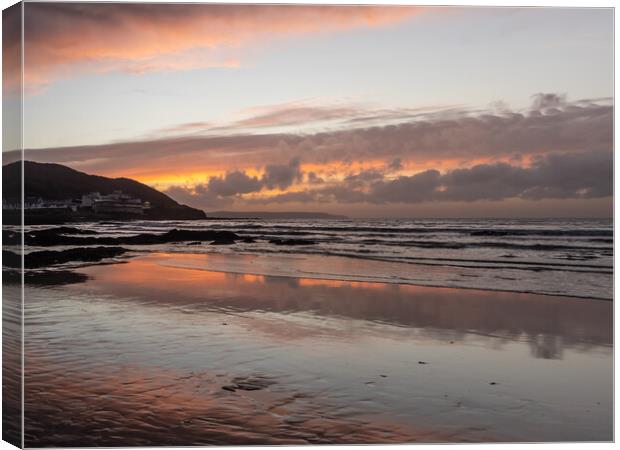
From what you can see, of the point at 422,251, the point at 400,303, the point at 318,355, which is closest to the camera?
the point at 318,355

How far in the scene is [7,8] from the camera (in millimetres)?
4492

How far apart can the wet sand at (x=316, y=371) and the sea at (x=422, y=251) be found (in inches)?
27.8

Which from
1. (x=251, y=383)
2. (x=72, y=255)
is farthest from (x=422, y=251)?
(x=251, y=383)

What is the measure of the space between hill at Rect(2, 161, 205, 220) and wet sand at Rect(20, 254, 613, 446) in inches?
36.7

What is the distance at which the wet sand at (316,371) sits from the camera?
4.11 metres

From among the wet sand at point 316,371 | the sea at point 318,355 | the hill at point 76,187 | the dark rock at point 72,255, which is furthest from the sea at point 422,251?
the wet sand at point 316,371

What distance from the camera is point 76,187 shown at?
5.95 m

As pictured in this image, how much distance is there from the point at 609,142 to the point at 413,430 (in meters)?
2.71

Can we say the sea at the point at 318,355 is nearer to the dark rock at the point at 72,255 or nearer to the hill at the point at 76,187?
the hill at the point at 76,187

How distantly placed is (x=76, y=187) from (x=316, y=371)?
2830 millimetres

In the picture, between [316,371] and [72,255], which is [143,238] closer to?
[72,255]

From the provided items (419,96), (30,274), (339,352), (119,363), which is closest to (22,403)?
(119,363)

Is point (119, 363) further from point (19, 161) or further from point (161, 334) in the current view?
point (19, 161)

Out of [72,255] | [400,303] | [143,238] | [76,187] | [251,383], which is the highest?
[76,187]
